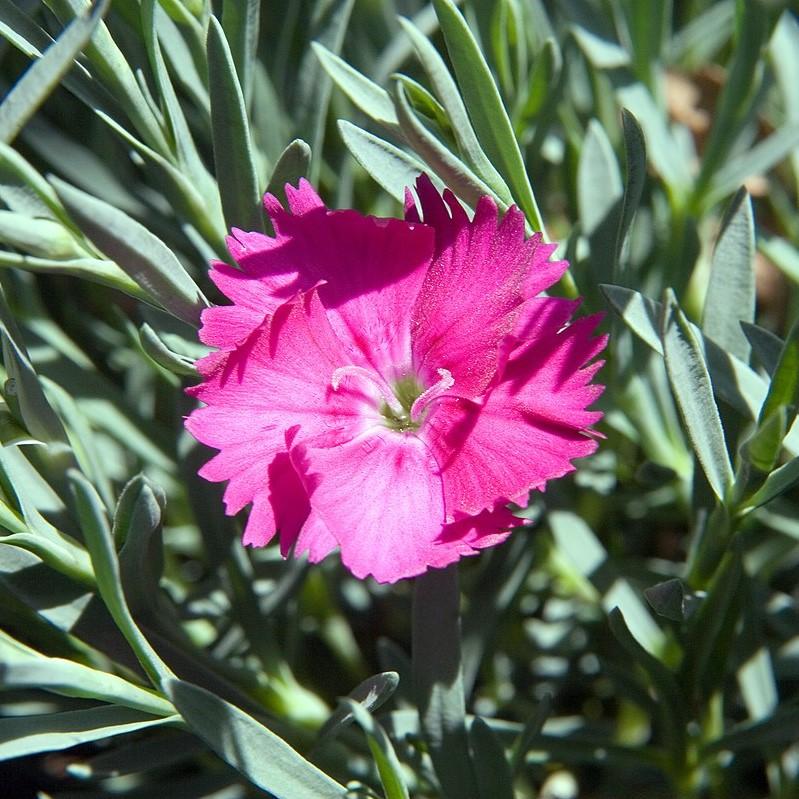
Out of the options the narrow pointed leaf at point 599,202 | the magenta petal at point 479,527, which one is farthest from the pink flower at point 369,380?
the narrow pointed leaf at point 599,202

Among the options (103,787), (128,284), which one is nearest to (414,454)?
(128,284)

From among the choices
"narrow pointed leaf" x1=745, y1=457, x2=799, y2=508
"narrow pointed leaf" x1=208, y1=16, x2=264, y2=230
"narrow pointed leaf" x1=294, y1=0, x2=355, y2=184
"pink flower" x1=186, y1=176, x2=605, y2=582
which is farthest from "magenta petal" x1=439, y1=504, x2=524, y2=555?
"narrow pointed leaf" x1=294, y1=0, x2=355, y2=184

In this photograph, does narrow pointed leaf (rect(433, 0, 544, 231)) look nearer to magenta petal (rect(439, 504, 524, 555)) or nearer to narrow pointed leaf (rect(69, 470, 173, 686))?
magenta petal (rect(439, 504, 524, 555))

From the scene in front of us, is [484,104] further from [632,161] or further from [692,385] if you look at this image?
[692,385]

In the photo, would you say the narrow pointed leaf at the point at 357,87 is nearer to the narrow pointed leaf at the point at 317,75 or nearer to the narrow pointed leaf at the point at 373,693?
the narrow pointed leaf at the point at 317,75

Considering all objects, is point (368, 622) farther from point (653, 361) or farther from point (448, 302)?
point (448, 302)

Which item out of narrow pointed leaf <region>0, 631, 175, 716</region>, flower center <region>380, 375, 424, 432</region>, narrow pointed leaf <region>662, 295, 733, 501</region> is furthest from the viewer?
flower center <region>380, 375, 424, 432</region>

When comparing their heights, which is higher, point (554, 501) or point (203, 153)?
point (203, 153)

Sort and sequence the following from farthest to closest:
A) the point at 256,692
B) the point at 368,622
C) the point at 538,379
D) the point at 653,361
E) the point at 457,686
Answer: the point at 368,622, the point at 653,361, the point at 256,692, the point at 457,686, the point at 538,379
